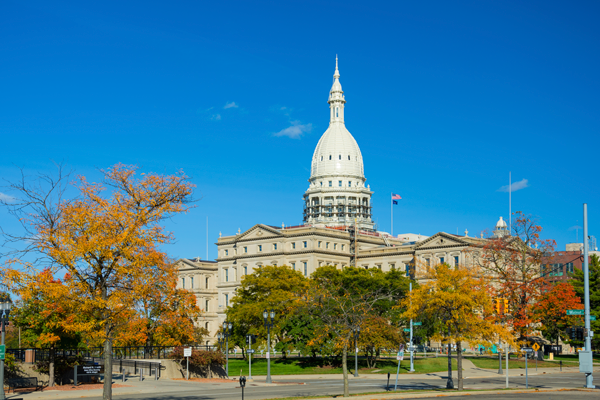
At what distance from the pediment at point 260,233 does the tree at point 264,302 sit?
3983 cm

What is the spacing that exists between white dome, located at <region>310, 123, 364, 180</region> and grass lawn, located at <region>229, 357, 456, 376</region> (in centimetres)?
9494

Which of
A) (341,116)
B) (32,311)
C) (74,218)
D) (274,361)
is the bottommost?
(274,361)

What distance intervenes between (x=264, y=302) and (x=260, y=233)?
51.6 meters

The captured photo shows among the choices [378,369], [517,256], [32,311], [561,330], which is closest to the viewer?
[32,311]

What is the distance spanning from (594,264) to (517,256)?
23.7 meters

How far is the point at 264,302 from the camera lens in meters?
84.0

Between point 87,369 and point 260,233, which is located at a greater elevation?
point 260,233

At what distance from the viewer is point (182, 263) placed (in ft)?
511

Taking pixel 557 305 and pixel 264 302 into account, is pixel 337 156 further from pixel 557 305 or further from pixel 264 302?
pixel 557 305

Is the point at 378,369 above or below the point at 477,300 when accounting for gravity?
below

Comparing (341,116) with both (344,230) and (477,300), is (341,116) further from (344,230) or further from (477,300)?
(477,300)

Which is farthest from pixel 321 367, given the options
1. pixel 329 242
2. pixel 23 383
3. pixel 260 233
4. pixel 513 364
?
pixel 260 233

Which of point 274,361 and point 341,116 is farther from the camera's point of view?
point 341,116

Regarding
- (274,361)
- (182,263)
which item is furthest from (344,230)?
(274,361)
